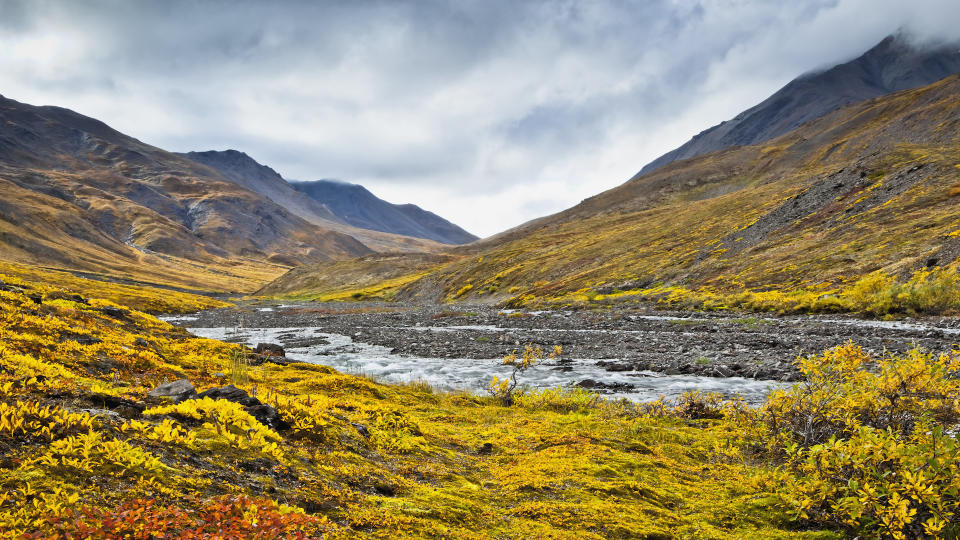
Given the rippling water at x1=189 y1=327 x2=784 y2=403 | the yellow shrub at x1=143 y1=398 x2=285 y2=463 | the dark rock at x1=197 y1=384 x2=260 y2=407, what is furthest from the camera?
the rippling water at x1=189 y1=327 x2=784 y2=403

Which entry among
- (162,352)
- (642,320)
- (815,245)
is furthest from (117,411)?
(815,245)

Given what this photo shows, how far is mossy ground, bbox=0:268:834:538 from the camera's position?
474 centimetres

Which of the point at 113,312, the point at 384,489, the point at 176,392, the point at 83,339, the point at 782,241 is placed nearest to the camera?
the point at 384,489

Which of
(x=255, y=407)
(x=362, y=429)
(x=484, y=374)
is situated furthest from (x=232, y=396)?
(x=484, y=374)

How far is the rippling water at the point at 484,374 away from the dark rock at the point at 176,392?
39.1 feet

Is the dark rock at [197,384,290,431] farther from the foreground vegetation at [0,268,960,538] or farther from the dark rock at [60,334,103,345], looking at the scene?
the dark rock at [60,334,103,345]

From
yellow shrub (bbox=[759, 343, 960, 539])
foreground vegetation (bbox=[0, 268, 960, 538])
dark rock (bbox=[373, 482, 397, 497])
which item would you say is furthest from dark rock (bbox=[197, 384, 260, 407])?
yellow shrub (bbox=[759, 343, 960, 539])

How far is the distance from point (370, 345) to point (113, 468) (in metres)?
30.7

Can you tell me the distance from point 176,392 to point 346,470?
374cm

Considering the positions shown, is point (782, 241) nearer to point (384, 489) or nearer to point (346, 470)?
point (384, 489)

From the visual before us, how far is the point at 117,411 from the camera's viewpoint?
7.06 meters

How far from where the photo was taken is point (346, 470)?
7227mm

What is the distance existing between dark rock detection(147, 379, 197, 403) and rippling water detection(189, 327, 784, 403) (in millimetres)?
11921

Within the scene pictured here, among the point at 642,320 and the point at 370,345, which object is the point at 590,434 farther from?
the point at 642,320
